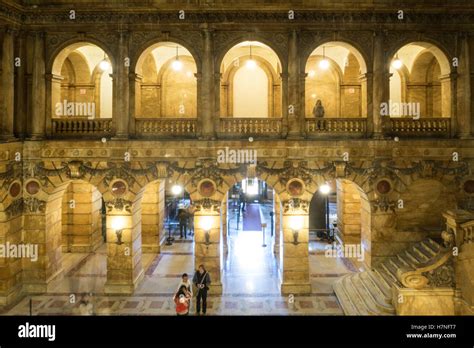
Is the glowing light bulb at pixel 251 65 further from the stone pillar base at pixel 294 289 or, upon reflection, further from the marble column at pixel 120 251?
the stone pillar base at pixel 294 289

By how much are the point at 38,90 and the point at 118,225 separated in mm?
6500

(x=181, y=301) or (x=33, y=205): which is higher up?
(x=33, y=205)

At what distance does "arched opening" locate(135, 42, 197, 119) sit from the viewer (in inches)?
845

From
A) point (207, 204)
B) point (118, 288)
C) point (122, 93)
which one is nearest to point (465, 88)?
point (207, 204)

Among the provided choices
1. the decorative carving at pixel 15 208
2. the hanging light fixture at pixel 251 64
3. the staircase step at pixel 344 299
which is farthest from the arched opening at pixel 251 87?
the decorative carving at pixel 15 208

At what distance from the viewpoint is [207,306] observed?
1550cm

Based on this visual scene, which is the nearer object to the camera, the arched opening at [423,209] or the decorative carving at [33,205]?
the decorative carving at [33,205]

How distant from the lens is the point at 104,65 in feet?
66.9

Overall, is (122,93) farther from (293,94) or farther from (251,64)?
(251,64)

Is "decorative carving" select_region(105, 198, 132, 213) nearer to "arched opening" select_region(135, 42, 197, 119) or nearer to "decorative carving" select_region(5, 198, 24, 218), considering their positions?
"decorative carving" select_region(5, 198, 24, 218)

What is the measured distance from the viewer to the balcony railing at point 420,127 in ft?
55.3

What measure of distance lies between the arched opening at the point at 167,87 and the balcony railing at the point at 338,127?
7.44 metres

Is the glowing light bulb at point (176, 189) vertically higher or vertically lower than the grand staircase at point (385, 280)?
higher

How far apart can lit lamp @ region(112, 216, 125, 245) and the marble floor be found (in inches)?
93.3
